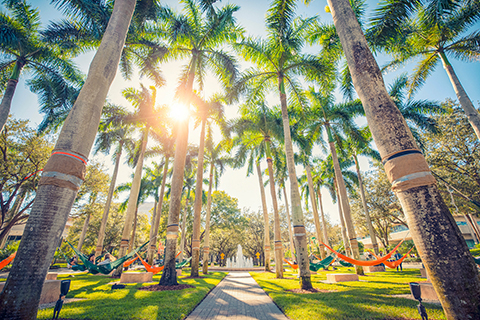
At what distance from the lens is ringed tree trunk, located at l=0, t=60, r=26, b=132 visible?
954 centimetres

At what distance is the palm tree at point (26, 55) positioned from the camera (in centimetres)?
971

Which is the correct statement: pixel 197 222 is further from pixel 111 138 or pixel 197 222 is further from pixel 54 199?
pixel 54 199

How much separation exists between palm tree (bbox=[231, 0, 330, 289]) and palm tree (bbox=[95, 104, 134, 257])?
1020 cm

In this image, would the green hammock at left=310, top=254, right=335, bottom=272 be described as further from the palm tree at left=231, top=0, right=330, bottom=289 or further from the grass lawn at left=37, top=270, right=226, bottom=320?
the grass lawn at left=37, top=270, right=226, bottom=320

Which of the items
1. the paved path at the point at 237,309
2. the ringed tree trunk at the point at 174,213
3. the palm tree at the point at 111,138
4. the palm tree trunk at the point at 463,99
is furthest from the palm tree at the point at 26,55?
the palm tree trunk at the point at 463,99

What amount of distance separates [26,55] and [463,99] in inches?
877

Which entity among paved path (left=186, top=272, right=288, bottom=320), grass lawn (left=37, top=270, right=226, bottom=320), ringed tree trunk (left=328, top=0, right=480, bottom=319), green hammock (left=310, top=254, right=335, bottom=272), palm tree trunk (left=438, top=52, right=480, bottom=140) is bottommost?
paved path (left=186, top=272, right=288, bottom=320)

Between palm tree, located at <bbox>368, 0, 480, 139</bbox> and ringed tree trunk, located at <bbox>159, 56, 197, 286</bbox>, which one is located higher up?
palm tree, located at <bbox>368, 0, 480, 139</bbox>

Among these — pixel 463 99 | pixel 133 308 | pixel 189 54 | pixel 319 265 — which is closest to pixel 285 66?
pixel 189 54

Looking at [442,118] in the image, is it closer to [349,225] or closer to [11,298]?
[349,225]

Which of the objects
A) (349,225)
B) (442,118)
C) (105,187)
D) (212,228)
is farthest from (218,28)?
(212,228)

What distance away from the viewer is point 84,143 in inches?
113

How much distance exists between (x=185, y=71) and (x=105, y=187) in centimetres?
1386

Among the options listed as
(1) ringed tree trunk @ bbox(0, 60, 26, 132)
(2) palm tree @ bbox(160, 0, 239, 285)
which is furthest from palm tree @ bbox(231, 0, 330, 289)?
(1) ringed tree trunk @ bbox(0, 60, 26, 132)
